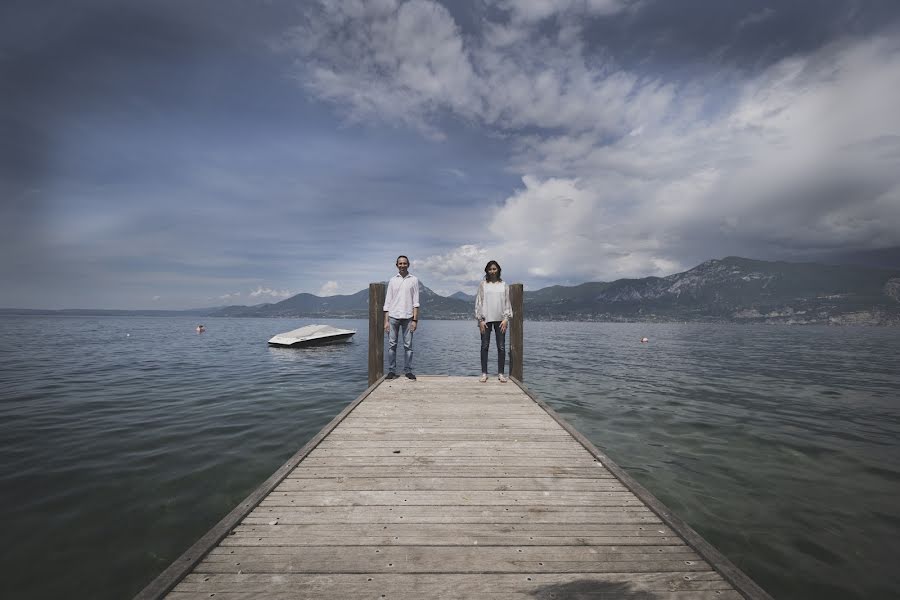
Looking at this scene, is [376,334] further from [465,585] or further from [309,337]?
[309,337]

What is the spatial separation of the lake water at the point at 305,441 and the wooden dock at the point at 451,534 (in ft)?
5.76

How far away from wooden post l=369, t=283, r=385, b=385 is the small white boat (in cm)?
2056

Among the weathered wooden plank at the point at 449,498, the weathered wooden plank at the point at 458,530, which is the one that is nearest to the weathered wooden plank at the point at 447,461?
the weathered wooden plank at the point at 449,498

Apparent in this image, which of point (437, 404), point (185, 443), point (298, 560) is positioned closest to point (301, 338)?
point (185, 443)

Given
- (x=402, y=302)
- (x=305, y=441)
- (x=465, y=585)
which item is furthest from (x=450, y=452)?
(x=402, y=302)

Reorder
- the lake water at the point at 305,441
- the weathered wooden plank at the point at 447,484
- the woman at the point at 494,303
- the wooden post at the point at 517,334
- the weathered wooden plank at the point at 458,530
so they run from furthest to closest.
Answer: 1. the wooden post at the point at 517,334
2. the woman at the point at 494,303
3. the lake water at the point at 305,441
4. the weathered wooden plank at the point at 447,484
5. the weathered wooden plank at the point at 458,530

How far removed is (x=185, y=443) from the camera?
7.29 m

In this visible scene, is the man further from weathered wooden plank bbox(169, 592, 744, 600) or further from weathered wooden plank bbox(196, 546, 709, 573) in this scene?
weathered wooden plank bbox(169, 592, 744, 600)

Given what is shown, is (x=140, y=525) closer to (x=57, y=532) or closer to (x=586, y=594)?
(x=57, y=532)

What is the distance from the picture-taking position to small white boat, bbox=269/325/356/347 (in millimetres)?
28062

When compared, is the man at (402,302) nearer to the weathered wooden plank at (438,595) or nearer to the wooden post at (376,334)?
the wooden post at (376,334)

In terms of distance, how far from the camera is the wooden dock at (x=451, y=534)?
2.33 m

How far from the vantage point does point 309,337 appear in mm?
28938

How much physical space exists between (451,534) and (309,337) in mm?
28462
